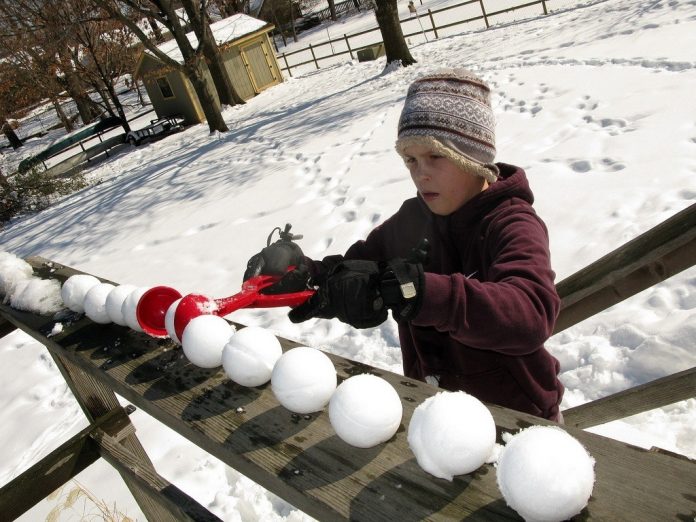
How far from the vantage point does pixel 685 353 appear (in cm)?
266

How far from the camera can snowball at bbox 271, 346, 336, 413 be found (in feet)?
3.63

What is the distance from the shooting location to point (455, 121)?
165cm

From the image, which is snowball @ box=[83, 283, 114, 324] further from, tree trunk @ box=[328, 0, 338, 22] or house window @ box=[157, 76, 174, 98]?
tree trunk @ box=[328, 0, 338, 22]

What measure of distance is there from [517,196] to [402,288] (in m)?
0.66

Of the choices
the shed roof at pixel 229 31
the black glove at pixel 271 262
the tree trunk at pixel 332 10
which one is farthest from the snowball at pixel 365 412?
the tree trunk at pixel 332 10

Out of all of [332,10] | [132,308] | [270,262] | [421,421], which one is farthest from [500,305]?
[332,10]

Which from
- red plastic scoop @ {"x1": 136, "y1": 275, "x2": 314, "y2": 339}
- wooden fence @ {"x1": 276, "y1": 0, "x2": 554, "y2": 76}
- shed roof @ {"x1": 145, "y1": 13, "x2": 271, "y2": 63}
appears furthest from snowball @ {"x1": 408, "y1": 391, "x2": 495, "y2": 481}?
shed roof @ {"x1": 145, "y1": 13, "x2": 271, "y2": 63}

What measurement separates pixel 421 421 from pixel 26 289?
1.90 m

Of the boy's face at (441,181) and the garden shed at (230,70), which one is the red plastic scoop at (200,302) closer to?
the boy's face at (441,181)

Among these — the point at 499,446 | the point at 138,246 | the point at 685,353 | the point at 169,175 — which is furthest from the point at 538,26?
the point at 499,446

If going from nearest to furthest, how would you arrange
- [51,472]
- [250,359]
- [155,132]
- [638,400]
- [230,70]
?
[250,359], [638,400], [51,472], [155,132], [230,70]

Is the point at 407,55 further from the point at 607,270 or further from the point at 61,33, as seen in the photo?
the point at 607,270

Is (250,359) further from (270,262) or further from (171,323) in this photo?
(270,262)

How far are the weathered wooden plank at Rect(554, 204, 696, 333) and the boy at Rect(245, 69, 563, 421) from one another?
0.68ft
